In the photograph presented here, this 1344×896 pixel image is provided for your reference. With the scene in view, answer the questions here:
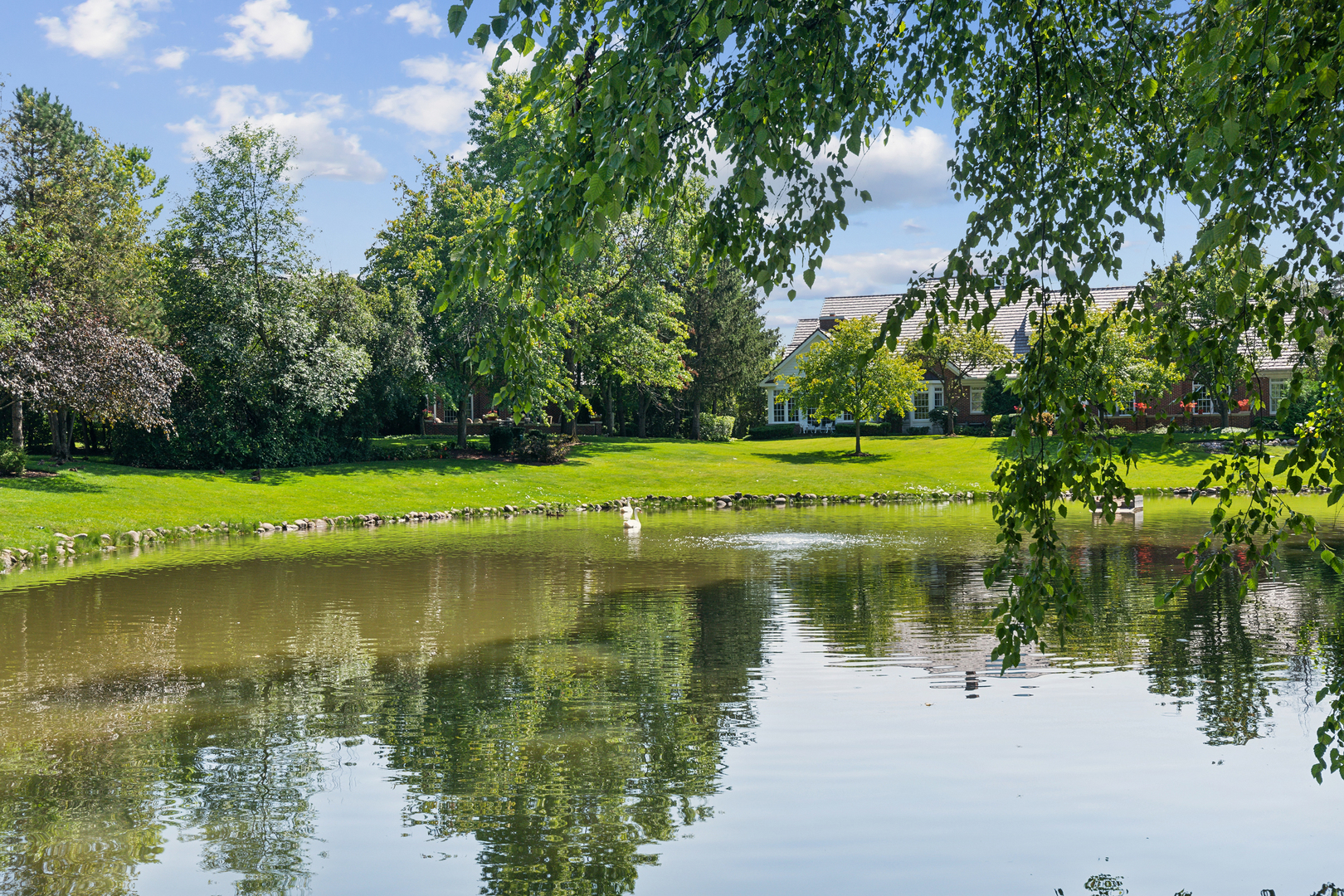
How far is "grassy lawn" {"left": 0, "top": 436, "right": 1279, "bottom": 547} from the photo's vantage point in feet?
89.0

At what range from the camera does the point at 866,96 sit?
5.06 metres

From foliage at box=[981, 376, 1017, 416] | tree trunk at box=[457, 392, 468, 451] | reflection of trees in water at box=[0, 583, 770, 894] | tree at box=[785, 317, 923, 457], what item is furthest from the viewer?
foliage at box=[981, 376, 1017, 416]

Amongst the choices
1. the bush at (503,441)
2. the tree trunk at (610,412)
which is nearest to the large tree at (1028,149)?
the bush at (503,441)

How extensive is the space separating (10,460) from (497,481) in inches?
561

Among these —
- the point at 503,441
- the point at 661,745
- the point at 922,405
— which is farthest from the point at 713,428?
the point at 661,745

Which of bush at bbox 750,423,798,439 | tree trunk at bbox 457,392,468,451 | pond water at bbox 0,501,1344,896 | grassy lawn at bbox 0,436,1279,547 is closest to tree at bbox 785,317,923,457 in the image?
grassy lawn at bbox 0,436,1279,547

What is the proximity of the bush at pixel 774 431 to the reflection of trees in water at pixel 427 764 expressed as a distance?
5262 centimetres

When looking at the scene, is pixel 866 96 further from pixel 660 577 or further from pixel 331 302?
pixel 331 302

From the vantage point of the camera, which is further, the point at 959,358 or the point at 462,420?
the point at 959,358

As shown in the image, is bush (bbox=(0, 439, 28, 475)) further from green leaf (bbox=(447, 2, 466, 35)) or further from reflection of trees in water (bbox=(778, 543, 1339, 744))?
green leaf (bbox=(447, 2, 466, 35))

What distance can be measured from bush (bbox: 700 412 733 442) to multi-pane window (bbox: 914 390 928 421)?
1252 centimetres

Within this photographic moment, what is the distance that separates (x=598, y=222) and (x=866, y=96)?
5.66 feet

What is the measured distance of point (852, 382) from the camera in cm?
4984

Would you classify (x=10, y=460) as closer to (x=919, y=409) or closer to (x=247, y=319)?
(x=247, y=319)
